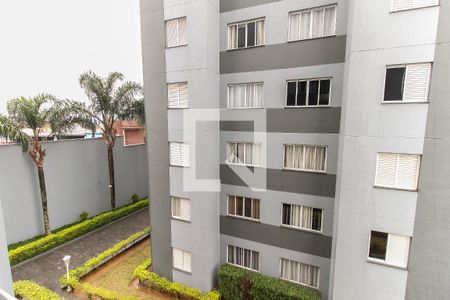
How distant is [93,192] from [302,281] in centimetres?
1928

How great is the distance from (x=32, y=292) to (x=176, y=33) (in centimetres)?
1572

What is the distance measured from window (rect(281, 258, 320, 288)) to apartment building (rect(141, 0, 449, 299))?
62mm

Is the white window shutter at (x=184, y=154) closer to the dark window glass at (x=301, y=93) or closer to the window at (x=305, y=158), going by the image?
the window at (x=305, y=158)

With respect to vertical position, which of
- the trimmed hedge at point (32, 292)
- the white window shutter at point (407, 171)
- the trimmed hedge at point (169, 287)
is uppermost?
the white window shutter at point (407, 171)

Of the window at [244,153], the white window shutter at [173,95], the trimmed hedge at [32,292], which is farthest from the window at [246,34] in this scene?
the trimmed hedge at [32,292]

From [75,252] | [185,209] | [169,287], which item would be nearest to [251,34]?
[185,209]

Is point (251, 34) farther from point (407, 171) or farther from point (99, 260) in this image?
point (99, 260)

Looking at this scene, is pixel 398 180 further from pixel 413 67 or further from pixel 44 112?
pixel 44 112

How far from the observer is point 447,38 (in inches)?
286

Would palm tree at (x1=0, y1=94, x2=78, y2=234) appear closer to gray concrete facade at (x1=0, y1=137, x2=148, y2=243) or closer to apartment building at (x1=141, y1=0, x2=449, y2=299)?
gray concrete facade at (x1=0, y1=137, x2=148, y2=243)

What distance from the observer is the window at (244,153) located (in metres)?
12.2

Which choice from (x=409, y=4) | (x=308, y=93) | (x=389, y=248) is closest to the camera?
(x=409, y=4)

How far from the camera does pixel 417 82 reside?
25.8 feet

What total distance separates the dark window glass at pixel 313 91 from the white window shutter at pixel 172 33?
23.5 feet
